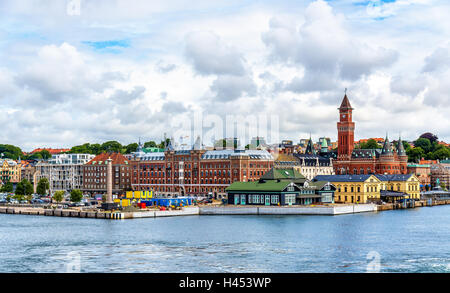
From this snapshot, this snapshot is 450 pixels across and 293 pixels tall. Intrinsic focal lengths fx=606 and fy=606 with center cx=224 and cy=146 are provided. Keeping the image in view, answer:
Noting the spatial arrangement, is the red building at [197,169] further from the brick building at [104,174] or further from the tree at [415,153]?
the tree at [415,153]

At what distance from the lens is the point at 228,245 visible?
4869 cm

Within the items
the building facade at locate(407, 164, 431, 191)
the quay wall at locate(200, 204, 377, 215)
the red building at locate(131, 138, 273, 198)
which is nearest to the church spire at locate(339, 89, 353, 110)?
the building facade at locate(407, 164, 431, 191)

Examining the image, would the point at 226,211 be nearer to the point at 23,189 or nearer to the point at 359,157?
the point at 23,189

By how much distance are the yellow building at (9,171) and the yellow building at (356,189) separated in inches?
4150

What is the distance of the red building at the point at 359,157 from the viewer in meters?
144

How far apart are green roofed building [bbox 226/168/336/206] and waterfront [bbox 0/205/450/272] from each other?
577 inches

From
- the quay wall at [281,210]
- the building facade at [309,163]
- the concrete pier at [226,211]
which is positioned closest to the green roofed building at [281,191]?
the concrete pier at [226,211]

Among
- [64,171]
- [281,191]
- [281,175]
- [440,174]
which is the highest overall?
[64,171]

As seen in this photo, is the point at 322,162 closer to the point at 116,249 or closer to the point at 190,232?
the point at 190,232

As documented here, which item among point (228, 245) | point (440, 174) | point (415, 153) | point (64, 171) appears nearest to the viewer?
point (228, 245)

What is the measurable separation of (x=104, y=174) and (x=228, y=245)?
99993mm

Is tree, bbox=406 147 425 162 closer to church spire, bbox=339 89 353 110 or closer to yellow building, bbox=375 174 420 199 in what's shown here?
church spire, bbox=339 89 353 110

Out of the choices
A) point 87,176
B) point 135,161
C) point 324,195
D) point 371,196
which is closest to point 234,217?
point 324,195

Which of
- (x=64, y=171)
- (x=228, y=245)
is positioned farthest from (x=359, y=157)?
(x=228, y=245)
